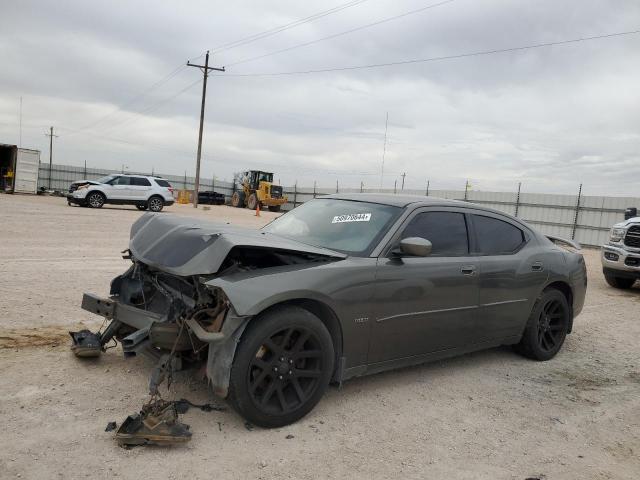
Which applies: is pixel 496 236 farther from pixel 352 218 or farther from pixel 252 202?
pixel 252 202

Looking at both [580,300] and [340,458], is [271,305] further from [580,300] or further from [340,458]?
[580,300]

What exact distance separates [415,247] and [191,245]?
159 cm

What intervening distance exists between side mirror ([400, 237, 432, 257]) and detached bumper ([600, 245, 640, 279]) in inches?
317

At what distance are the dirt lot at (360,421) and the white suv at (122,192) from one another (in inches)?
766

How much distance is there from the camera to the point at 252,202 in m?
38.0

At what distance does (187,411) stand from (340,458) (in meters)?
1.07

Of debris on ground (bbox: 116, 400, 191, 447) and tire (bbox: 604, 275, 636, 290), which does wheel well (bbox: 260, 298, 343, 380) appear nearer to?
debris on ground (bbox: 116, 400, 191, 447)

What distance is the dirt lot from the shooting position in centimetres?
286

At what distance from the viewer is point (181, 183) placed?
4559 cm

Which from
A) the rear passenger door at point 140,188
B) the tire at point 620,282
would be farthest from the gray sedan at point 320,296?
the rear passenger door at point 140,188

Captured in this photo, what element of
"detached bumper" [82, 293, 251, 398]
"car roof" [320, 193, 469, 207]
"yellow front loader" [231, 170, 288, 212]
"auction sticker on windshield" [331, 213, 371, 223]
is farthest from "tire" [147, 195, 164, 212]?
"detached bumper" [82, 293, 251, 398]

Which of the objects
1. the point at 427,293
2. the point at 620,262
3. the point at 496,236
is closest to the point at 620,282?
the point at 620,262

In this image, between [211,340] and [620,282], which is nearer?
[211,340]

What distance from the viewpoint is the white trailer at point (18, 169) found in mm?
29547
